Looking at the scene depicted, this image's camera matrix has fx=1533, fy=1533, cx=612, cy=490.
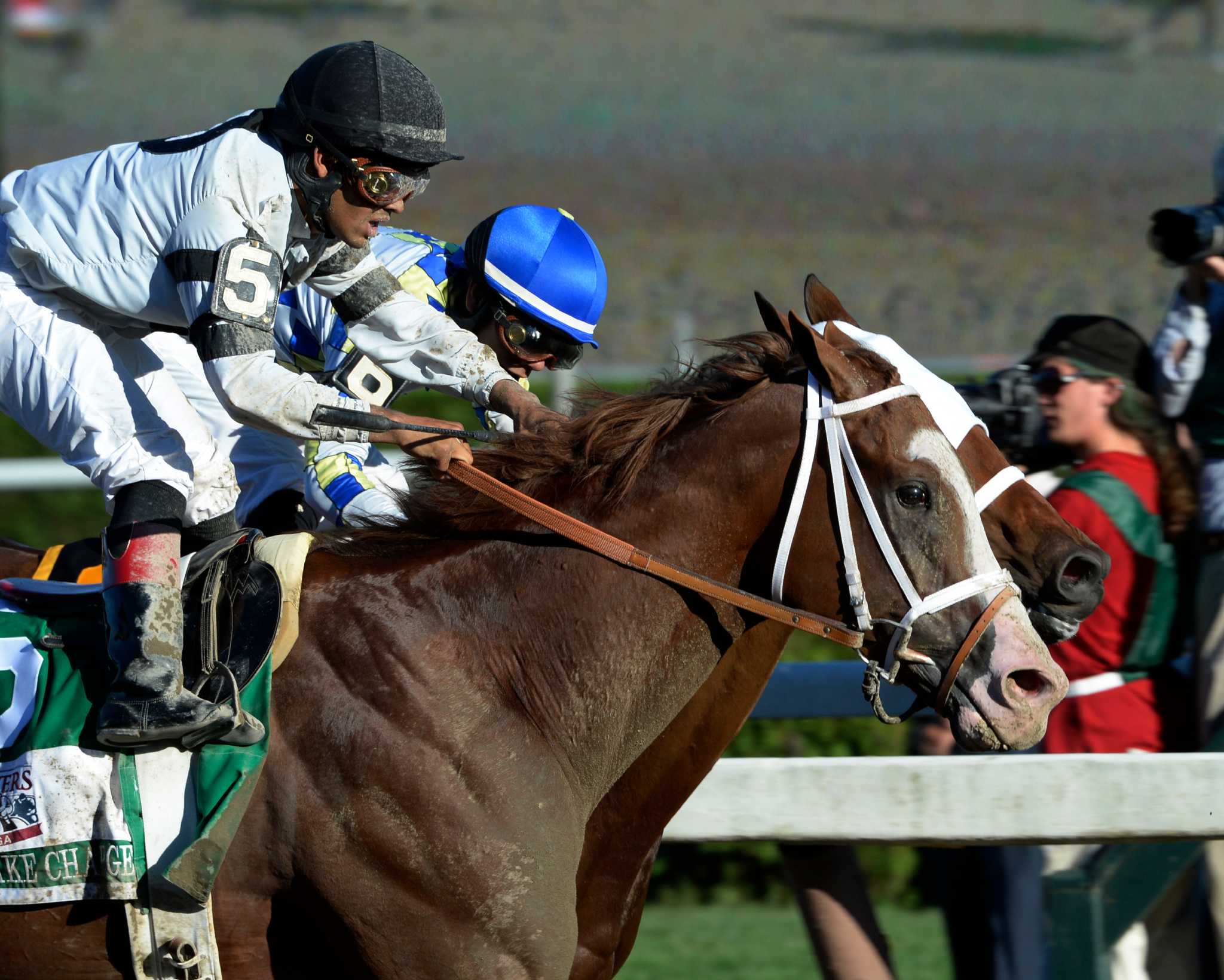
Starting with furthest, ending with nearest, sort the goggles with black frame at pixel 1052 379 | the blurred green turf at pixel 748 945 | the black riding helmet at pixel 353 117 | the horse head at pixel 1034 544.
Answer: the blurred green turf at pixel 748 945 → the goggles with black frame at pixel 1052 379 → the black riding helmet at pixel 353 117 → the horse head at pixel 1034 544

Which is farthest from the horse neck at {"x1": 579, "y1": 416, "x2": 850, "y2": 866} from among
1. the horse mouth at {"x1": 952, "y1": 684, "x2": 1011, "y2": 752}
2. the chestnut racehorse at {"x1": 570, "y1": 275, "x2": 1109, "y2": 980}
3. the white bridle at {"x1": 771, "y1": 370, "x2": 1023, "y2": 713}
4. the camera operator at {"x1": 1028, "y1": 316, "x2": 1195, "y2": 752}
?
the camera operator at {"x1": 1028, "y1": 316, "x2": 1195, "y2": 752}

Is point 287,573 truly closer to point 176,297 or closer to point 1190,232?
point 176,297

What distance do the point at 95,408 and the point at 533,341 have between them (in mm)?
1234

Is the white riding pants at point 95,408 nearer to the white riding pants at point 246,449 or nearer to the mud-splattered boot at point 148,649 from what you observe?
the mud-splattered boot at point 148,649

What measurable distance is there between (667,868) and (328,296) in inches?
130

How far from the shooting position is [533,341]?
3.79 meters

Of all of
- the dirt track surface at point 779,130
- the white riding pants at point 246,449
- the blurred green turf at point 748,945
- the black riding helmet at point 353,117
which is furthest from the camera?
the dirt track surface at point 779,130

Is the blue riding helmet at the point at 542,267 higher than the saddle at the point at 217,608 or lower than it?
higher

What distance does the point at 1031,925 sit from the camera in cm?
369

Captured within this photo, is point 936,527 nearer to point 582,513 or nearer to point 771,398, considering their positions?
point 771,398

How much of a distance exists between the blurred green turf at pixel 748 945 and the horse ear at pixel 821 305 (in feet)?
8.09

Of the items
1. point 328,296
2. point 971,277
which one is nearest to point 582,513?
point 328,296

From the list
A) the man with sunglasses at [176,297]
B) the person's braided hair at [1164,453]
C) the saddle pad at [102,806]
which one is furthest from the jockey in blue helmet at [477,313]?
the person's braided hair at [1164,453]

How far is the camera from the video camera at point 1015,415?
13.1ft
